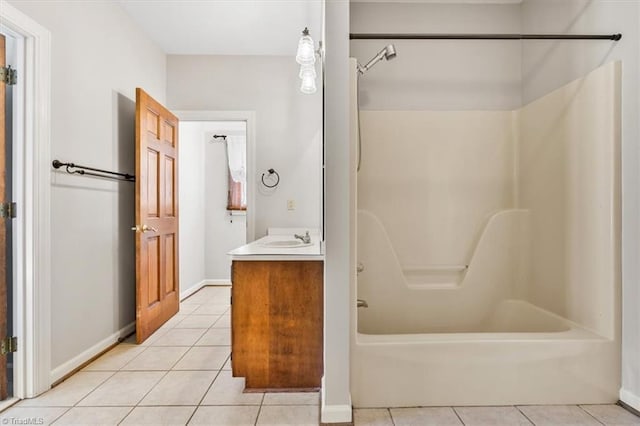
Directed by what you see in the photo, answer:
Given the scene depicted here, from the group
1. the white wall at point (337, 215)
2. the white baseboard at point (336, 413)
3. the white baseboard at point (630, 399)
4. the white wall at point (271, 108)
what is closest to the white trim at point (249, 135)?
the white wall at point (271, 108)

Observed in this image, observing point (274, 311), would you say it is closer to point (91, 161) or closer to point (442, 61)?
point (91, 161)

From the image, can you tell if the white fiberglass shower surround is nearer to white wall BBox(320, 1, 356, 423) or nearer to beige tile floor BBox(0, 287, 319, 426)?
white wall BBox(320, 1, 356, 423)

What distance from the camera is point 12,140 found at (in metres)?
1.95

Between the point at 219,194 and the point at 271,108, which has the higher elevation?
the point at 271,108

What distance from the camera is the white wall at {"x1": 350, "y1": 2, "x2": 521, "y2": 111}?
260 centimetres

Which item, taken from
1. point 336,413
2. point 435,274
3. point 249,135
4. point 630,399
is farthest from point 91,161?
point 630,399

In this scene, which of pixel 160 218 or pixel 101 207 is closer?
pixel 101 207

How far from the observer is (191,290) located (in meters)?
4.49

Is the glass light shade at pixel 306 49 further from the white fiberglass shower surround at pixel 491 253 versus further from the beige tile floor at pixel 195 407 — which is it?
the beige tile floor at pixel 195 407

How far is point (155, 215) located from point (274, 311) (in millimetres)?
1679

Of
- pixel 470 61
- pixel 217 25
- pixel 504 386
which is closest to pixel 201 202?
pixel 217 25

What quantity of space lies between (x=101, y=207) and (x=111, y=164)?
1.18ft

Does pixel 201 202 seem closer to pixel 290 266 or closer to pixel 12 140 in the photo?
pixel 12 140

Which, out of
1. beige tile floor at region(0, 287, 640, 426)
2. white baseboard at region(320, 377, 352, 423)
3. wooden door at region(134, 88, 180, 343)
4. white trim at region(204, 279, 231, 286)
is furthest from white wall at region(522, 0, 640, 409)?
white trim at region(204, 279, 231, 286)
